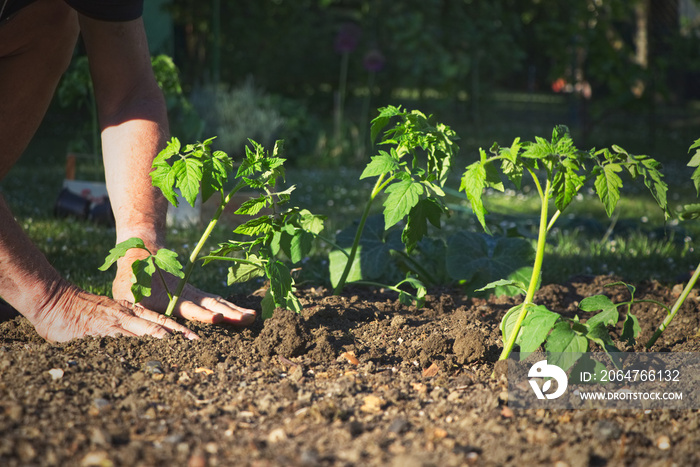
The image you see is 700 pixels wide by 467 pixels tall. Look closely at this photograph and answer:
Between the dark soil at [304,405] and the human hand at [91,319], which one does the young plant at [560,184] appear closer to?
the dark soil at [304,405]

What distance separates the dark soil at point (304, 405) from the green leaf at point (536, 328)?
0.49 feet

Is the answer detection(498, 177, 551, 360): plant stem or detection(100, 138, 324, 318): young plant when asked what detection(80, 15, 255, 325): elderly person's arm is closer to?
detection(100, 138, 324, 318): young plant

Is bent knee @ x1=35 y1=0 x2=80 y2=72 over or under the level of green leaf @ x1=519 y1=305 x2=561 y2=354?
over

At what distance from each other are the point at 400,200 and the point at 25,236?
1157 millimetres

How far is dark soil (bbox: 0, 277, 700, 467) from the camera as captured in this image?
127 centimetres

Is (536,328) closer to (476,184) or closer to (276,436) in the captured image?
(476,184)

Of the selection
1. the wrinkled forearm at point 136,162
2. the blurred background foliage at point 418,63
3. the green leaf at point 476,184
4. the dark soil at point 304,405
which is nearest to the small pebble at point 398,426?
the dark soil at point 304,405

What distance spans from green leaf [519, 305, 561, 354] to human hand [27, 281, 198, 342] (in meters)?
0.90

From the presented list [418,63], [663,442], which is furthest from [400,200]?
[418,63]

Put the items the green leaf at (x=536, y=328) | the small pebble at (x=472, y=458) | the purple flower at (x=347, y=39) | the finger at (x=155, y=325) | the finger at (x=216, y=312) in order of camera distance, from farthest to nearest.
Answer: the purple flower at (x=347, y=39)
the finger at (x=216, y=312)
the finger at (x=155, y=325)
the green leaf at (x=536, y=328)
the small pebble at (x=472, y=458)

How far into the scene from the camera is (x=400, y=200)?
174 centimetres

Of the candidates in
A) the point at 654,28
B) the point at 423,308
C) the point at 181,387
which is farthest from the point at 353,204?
the point at 654,28

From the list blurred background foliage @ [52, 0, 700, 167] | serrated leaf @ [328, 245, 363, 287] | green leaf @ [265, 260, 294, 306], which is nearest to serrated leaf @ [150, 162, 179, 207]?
green leaf @ [265, 260, 294, 306]

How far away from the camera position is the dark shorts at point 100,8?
205 centimetres
